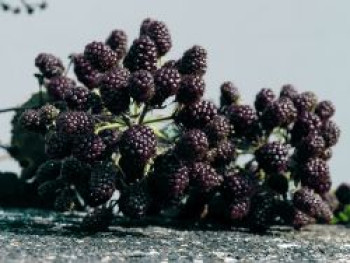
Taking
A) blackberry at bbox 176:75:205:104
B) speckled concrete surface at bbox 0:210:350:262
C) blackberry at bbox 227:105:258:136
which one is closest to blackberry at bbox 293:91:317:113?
blackberry at bbox 227:105:258:136

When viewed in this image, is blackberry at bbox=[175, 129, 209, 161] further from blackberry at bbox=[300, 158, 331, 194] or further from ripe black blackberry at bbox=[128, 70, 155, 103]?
blackberry at bbox=[300, 158, 331, 194]

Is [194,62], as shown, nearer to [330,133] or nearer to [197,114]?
[197,114]

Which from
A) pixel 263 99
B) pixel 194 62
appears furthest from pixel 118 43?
pixel 263 99

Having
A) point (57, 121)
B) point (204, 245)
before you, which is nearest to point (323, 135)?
point (204, 245)

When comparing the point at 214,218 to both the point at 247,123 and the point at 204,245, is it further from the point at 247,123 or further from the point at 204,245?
Answer: the point at 204,245

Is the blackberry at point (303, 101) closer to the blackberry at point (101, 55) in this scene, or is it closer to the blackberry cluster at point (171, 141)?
the blackberry cluster at point (171, 141)

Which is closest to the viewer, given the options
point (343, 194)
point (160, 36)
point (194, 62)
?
point (194, 62)
